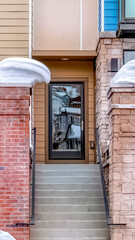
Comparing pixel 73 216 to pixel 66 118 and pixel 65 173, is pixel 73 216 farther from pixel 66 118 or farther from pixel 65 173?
pixel 66 118

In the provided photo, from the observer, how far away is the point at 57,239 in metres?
7.85

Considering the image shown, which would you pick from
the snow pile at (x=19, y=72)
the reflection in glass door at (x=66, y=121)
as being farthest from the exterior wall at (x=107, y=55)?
the snow pile at (x=19, y=72)

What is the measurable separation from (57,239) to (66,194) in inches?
50.7

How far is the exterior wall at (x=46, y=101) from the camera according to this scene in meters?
11.9

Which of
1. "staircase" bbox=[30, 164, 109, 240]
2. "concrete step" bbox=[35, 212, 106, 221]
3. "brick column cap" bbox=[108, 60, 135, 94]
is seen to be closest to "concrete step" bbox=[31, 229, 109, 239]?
"staircase" bbox=[30, 164, 109, 240]

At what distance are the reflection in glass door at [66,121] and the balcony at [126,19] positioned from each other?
6.71ft

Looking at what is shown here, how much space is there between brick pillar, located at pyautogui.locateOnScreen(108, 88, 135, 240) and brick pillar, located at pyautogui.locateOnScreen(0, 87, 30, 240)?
1.28 m

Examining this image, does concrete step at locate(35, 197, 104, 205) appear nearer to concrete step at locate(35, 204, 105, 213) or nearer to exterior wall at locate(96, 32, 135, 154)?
concrete step at locate(35, 204, 105, 213)

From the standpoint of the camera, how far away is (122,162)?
7.54 meters

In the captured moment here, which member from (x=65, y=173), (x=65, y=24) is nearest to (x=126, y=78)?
(x=65, y=173)

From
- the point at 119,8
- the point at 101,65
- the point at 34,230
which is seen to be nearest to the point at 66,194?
the point at 34,230

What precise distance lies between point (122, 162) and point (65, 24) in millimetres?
5344

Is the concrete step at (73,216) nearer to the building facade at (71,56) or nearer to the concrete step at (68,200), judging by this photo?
the concrete step at (68,200)

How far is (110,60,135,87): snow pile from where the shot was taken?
7.60 m
